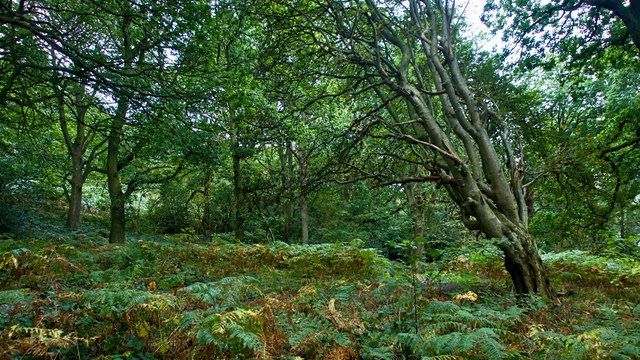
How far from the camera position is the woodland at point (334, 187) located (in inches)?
92.2

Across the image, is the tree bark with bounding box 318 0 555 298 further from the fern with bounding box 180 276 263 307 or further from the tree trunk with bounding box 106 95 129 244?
the tree trunk with bounding box 106 95 129 244

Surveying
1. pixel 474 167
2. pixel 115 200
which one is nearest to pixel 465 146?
pixel 474 167

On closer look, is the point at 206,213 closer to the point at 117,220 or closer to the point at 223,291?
the point at 117,220

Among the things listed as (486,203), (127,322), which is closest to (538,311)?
(486,203)

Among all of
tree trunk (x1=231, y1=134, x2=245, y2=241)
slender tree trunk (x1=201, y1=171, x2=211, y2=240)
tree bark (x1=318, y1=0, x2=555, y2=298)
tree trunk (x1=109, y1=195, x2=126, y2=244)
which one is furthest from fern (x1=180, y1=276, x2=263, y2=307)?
slender tree trunk (x1=201, y1=171, x2=211, y2=240)

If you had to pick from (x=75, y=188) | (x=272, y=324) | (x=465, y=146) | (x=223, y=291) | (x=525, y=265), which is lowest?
(x=272, y=324)

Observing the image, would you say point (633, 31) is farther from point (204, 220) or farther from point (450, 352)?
point (204, 220)

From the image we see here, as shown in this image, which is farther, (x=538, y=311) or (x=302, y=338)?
(x=538, y=311)

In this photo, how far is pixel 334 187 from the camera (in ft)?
35.3

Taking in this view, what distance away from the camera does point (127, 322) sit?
2275mm

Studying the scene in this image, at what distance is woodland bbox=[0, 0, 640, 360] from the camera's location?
7.68 feet

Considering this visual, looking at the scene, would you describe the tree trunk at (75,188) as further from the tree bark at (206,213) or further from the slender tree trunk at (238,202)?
the slender tree trunk at (238,202)

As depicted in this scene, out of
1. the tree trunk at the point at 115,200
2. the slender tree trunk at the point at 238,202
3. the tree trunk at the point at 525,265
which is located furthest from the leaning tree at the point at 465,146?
the tree trunk at the point at 115,200

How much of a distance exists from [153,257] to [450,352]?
5880mm
